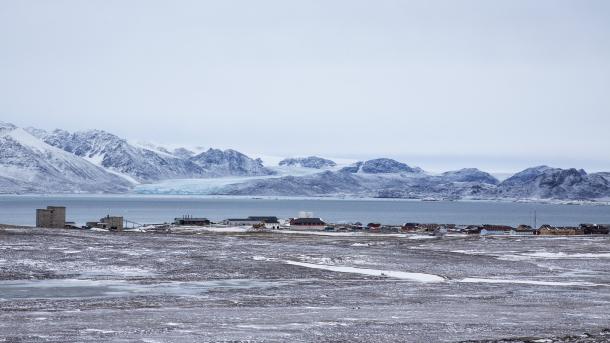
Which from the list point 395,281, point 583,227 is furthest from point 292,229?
point 395,281

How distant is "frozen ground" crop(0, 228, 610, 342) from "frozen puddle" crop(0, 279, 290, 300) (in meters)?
0.09

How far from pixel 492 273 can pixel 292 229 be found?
7832 cm

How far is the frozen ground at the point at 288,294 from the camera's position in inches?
1139

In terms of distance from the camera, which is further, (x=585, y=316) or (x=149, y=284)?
(x=149, y=284)

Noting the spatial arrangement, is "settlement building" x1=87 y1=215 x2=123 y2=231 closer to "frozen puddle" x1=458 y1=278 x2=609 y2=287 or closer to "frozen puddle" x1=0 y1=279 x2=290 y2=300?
"frozen puddle" x1=0 y1=279 x2=290 y2=300

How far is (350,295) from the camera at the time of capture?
134ft

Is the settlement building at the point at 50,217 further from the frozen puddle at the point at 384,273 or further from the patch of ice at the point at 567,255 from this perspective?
the patch of ice at the point at 567,255

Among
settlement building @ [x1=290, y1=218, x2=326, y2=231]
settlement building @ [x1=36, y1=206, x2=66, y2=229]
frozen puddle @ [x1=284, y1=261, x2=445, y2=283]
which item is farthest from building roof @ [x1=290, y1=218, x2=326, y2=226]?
frozen puddle @ [x1=284, y1=261, x2=445, y2=283]

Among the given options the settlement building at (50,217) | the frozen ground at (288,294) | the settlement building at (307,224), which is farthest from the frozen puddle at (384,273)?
the settlement building at (307,224)

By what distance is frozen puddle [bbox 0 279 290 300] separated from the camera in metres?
38.9

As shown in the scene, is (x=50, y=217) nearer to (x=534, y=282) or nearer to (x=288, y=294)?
(x=288, y=294)

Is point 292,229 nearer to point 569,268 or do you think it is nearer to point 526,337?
point 569,268

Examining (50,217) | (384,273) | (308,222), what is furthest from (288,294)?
(308,222)

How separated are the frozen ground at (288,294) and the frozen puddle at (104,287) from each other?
89mm
